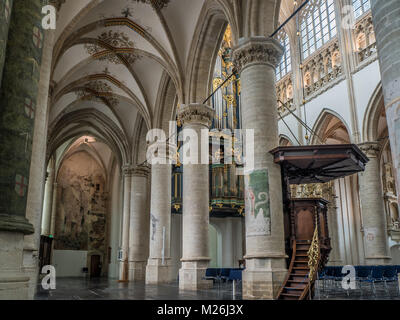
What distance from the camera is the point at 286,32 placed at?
21.5 meters

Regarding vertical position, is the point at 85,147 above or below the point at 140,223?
above

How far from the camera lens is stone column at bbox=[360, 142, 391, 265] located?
14.8 metres

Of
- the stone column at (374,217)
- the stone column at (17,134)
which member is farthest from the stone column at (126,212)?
the stone column at (17,134)

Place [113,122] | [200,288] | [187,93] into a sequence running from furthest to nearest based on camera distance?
[113,122] → [187,93] → [200,288]

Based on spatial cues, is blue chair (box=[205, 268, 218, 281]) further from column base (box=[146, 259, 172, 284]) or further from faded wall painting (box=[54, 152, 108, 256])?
faded wall painting (box=[54, 152, 108, 256])

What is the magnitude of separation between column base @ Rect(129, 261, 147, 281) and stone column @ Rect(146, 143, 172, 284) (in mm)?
3134

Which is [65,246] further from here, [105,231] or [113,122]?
[113,122]

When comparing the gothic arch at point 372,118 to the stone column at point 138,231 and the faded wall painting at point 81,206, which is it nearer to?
the stone column at point 138,231

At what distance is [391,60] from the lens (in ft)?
14.8

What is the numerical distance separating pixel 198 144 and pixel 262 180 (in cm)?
446

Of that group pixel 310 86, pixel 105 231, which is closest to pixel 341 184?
pixel 310 86

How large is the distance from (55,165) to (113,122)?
791cm

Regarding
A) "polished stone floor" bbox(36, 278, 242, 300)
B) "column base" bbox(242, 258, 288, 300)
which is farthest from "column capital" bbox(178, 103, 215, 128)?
"column base" bbox(242, 258, 288, 300)

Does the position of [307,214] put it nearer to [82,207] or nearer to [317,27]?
[317,27]
